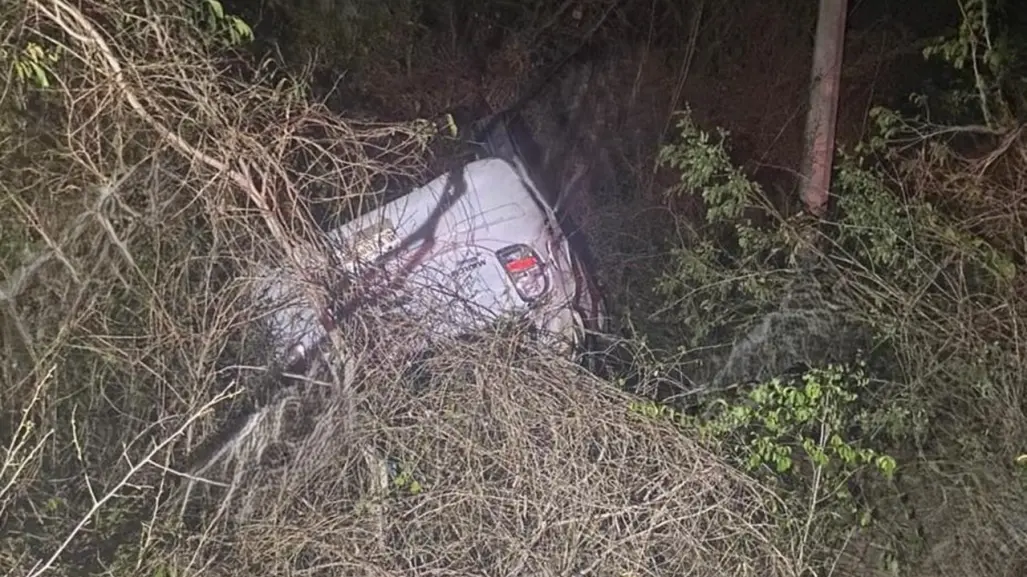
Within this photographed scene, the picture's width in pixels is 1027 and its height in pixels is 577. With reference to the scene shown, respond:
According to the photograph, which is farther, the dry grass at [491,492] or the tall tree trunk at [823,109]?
the tall tree trunk at [823,109]

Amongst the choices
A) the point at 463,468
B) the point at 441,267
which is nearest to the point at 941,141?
the point at 441,267

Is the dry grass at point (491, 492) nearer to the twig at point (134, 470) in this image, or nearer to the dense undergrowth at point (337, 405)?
the dense undergrowth at point (337, 405)

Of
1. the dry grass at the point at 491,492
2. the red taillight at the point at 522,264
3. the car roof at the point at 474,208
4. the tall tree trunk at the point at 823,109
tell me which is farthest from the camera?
the tall tree trunk at the point at 823,109

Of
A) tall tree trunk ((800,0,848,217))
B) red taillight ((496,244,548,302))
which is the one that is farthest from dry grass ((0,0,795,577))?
tall tree trunk ((800,0,848,217))

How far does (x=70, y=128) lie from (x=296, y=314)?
1.08 meters

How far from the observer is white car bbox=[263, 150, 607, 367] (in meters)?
4.26

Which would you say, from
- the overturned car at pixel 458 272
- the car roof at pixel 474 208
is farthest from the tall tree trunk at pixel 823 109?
the car roof at pixel 474 208

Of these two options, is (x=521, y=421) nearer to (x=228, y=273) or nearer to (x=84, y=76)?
(x=228, y=273)

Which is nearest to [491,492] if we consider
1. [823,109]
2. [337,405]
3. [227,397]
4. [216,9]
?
[337,405]

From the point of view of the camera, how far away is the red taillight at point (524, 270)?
16.2 feet

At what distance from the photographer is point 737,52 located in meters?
6.92

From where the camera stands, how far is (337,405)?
4160 mm

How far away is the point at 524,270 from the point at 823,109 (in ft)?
6.11

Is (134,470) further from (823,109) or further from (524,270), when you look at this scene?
(823,109)
